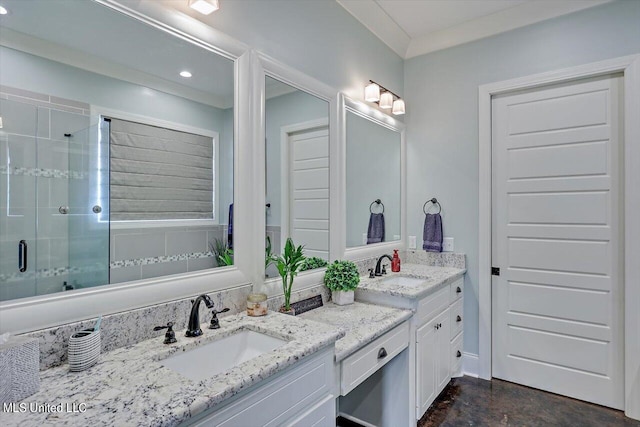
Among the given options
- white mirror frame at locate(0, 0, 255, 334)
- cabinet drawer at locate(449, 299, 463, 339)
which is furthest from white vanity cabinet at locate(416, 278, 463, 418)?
white mirror frame at locate(0, 0, 255, 334)

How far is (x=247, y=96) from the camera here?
174 centimetres

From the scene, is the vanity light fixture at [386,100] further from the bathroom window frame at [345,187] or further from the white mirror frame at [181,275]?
the white mirror frame at [181,275]

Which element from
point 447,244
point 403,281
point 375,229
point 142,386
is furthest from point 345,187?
point 142,386

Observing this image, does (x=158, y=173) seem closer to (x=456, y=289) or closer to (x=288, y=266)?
(x=288, y=266)

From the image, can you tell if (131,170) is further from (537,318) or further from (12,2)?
(537,318)

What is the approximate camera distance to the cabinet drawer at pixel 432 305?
2.14 meters

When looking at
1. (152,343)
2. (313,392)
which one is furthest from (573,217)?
(152,343)

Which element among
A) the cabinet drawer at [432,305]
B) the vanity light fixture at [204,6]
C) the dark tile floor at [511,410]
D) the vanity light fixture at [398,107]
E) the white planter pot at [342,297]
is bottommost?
the dark tile floor at [511,410]

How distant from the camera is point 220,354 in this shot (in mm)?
1399

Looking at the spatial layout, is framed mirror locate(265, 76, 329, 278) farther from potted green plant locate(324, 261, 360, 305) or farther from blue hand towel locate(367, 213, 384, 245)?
blue hand towel locate(367, 213, 384, 245)

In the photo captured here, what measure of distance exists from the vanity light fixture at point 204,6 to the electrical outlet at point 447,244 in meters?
2.47

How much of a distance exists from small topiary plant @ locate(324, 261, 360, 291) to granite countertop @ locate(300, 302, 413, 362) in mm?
119

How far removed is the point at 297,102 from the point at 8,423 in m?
1.84

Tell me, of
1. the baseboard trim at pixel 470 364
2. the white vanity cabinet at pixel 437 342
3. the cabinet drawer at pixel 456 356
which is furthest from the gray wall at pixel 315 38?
the baseboard trim at pixel 470 364
